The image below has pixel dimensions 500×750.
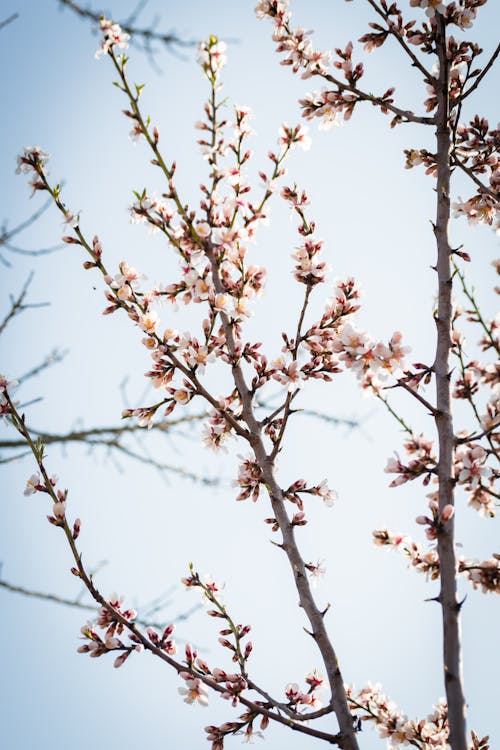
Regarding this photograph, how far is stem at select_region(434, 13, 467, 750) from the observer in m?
1.88

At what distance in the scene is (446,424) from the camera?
88.2 inches

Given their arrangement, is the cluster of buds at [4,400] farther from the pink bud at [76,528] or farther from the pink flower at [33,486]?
the pink bud at [76,528]

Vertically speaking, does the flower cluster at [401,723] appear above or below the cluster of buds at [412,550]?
below

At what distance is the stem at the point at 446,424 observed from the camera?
188 cm

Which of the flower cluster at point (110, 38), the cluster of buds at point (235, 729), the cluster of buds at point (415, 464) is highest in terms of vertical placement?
the flower cluster at point (110, 38)

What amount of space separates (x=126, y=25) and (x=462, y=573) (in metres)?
4.06

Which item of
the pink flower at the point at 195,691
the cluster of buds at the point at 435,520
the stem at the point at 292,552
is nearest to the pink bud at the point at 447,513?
the cluster of buds at the point at 435,520

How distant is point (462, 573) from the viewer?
229 centimetres

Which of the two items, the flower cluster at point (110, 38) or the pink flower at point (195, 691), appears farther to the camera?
the flower cluster at point (110, 38)

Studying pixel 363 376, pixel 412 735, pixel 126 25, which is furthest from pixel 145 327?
pixel 126 25

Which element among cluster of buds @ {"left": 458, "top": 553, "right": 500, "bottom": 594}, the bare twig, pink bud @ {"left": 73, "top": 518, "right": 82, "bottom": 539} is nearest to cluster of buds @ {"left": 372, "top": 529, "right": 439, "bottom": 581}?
cluster of buds @ {"left": 458, "top": 553, "right": 500, "bottom": 594}

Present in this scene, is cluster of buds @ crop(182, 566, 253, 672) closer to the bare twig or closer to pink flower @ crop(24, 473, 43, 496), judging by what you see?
pink flower @ crop(24, 473, 43, 496)

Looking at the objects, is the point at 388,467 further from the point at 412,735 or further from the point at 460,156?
the point at 460,156

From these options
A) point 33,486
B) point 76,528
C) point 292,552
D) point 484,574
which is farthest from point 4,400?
point 484,574
